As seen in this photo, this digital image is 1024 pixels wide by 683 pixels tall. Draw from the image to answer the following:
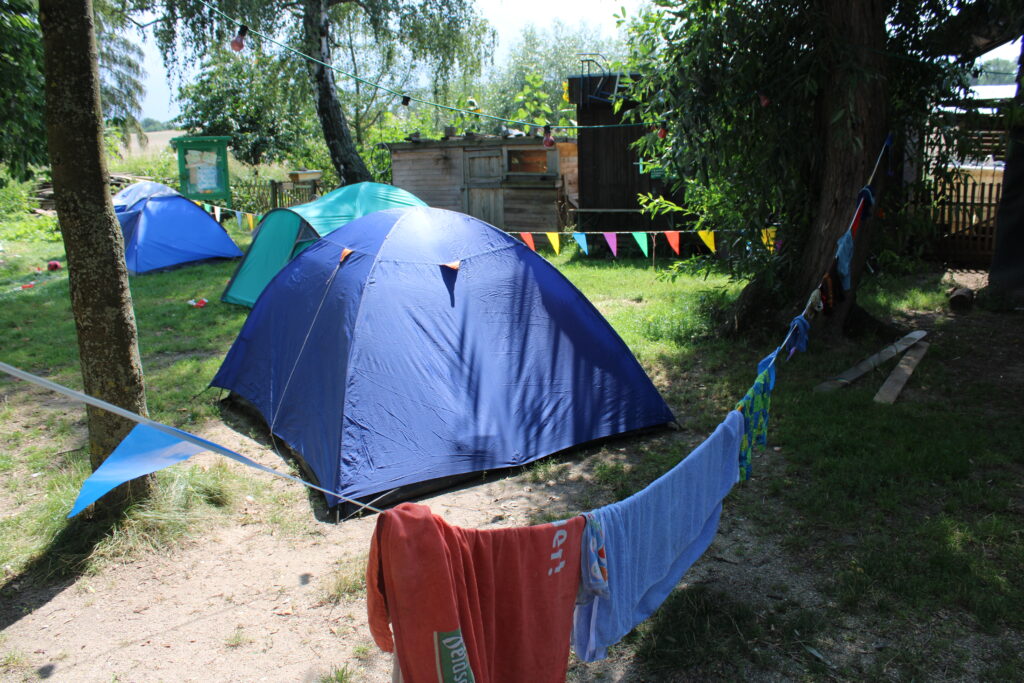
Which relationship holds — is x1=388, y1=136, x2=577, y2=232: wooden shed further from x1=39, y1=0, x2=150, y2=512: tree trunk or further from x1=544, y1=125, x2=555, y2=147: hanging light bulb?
x1=39, y1=0, x2=150, y2=512: tree trunk

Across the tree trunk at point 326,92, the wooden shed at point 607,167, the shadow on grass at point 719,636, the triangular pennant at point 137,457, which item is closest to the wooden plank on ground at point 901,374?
the shadow on grass at point 719,636

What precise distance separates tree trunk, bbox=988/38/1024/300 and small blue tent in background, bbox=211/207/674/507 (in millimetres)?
5892

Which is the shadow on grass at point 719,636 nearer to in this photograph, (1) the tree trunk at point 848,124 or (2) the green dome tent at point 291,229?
(1) the tree trunk at point 848,124

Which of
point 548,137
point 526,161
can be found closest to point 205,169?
point 526,161

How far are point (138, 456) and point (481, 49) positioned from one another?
46.2 ft

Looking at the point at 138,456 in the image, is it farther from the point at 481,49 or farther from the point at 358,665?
the point at 481,49

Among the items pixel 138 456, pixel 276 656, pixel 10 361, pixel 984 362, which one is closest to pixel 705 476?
pixel 276 656

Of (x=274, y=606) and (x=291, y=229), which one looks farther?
(x=291, y=229)

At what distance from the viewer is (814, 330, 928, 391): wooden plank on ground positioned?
604cm

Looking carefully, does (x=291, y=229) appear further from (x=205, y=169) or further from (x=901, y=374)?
(x=205, y=169)

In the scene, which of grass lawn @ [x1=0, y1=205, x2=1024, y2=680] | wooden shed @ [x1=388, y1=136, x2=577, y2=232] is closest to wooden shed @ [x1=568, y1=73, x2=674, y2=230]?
wooden shed @ [x1=388, y1=136, x2=577, y2=232]

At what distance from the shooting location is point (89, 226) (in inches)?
150

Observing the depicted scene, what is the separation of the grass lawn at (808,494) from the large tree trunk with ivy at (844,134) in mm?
626

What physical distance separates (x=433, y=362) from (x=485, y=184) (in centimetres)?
1099
